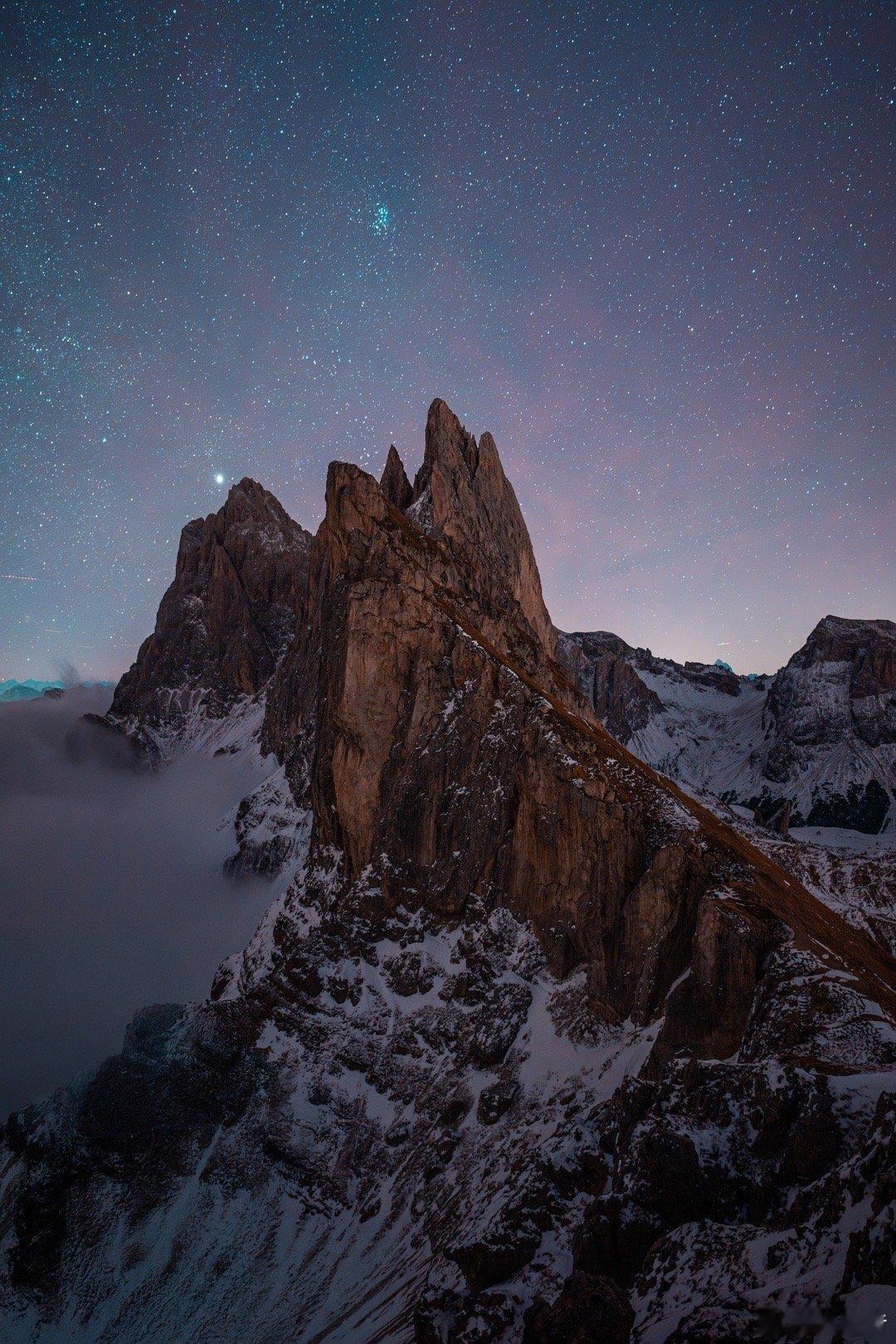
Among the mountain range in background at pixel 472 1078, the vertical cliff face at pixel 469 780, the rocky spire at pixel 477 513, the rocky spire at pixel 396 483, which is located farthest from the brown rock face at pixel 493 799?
the rocky spire at pixel 396 483

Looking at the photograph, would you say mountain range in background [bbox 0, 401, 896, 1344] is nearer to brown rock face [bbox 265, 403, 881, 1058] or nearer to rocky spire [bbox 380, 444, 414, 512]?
brown rock face [bbox 265, 403, 881, 1058]

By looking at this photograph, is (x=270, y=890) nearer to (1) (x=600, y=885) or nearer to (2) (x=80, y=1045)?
(2) (x=80, y=1045)

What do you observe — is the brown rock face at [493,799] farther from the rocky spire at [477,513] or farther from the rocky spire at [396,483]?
the rocky spire at [396,483]

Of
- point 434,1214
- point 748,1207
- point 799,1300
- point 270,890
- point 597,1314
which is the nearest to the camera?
point 799,1300

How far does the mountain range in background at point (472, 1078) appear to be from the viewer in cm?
2148

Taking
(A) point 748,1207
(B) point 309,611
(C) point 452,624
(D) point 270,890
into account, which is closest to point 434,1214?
(A) point 748,1207

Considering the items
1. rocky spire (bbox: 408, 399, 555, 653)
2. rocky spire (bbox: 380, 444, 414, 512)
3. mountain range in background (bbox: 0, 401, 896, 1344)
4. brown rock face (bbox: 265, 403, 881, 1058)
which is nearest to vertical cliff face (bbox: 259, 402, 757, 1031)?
brown rock face (bbox: 265, 403, 881, 1058)

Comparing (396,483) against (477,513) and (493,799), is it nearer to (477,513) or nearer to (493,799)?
(477,513)

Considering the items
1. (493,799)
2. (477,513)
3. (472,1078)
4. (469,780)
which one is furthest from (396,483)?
(472,1078)

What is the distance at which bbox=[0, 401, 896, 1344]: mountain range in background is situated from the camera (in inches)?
846

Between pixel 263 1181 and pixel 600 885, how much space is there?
159ft

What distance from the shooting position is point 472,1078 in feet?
203

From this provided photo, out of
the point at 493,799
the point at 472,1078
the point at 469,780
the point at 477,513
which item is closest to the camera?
the point at 472,1078

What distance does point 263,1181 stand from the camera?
6588 centimetres
